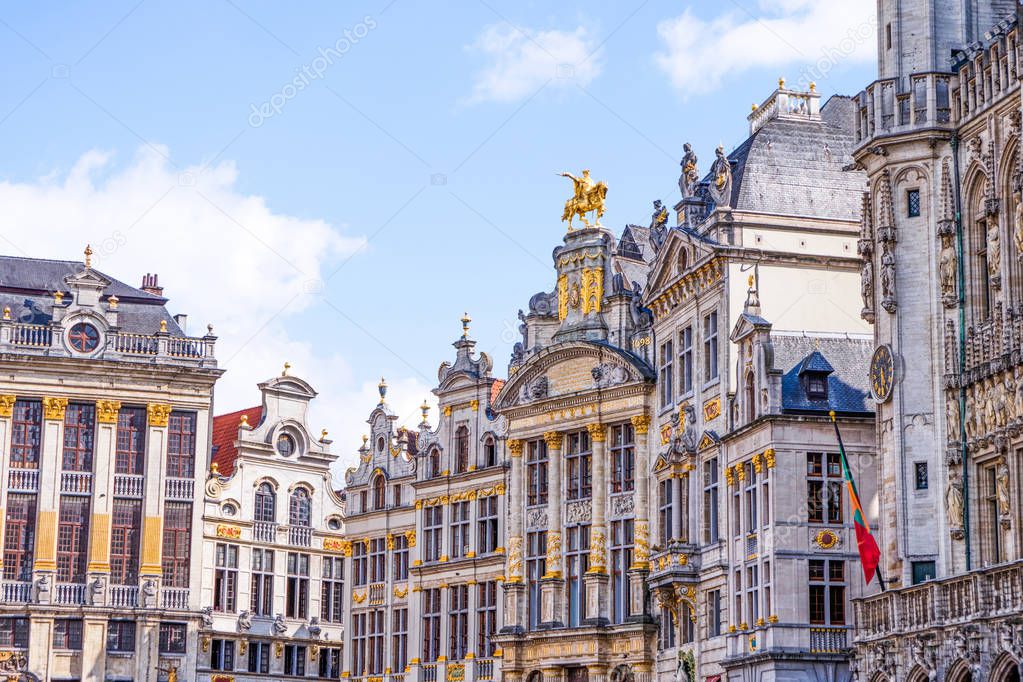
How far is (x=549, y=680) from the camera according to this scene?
55.1 meters

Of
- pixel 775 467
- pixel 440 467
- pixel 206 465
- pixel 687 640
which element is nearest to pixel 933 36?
pixel 775 467

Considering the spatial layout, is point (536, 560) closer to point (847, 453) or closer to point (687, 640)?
point (687, 640)

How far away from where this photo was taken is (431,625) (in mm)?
61062

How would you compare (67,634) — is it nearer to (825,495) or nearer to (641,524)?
(641,524)

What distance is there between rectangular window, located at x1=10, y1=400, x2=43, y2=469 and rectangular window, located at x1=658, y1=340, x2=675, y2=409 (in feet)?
73.9

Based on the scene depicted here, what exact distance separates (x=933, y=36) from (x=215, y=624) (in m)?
36.1

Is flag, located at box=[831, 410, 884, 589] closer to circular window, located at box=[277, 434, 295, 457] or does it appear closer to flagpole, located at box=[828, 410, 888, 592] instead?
flagpole, located at box=[828, 410, 888, 592]

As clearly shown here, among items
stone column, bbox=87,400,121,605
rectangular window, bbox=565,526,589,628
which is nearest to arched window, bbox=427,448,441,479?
rectangular window, bbox=565,526,589,628

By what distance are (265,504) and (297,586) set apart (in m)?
3.19

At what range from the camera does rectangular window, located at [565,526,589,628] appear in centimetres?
5516

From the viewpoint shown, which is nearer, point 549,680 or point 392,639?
point 549,680

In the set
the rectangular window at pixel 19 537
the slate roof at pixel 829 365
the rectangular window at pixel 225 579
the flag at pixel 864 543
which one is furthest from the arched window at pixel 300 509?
the flag at pixel 864 543

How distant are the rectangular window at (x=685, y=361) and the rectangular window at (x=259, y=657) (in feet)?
74.0

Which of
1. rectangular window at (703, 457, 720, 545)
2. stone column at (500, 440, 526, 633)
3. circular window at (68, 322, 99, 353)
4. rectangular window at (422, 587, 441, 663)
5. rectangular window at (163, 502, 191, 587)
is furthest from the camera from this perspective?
circular window at (68, 322, 99, 353)
